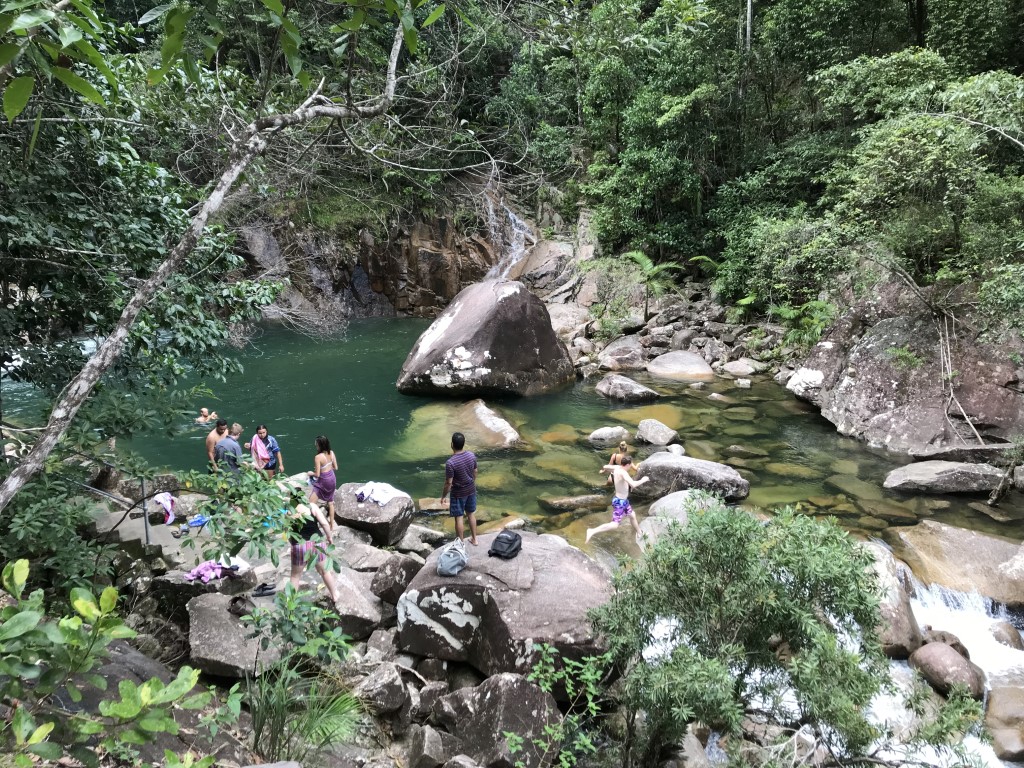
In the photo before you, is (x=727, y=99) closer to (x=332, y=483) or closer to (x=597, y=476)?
(x=597, y=476)

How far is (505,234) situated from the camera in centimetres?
2486

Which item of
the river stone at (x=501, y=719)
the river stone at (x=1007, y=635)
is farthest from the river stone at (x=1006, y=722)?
the river stone at (x=501, y=719)

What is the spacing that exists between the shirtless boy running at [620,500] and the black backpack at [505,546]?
7.85ft

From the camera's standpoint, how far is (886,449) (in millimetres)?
11078

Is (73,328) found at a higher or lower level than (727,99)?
lower

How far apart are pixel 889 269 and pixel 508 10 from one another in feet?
32.5

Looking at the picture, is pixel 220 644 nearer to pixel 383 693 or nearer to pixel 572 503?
pixel 383 693

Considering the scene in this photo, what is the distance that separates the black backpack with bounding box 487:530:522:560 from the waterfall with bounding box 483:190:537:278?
18.6 m

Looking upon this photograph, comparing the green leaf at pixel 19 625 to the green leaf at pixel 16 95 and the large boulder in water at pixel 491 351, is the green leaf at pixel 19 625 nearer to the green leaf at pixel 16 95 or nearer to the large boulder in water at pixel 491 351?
the green leaf at pixel 16 95

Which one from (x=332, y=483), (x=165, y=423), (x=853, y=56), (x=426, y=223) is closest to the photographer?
(x=165, y=423)

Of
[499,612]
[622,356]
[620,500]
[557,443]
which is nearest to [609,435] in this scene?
[557,443]

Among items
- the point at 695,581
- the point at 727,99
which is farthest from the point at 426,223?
the point at 695,581

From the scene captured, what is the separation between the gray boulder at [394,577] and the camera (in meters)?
6.04

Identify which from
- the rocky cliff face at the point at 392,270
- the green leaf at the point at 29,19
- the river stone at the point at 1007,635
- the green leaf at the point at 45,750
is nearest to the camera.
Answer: the green leaf at the point at 29,19
